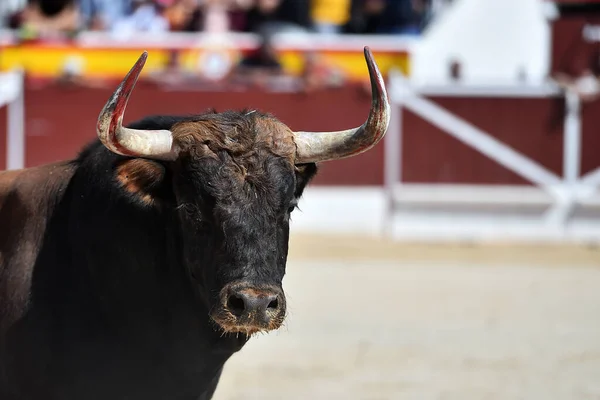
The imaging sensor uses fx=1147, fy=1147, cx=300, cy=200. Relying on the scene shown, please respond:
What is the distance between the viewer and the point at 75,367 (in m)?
3.32

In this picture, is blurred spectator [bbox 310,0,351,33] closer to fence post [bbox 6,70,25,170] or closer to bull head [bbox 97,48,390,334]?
fence post [bbox 6,70,25,170]

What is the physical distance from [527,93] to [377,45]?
1.72 metres

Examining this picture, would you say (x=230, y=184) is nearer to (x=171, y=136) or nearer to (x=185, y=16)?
(x=171, y=136)

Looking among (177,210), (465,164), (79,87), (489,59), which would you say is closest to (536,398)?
(177,210)

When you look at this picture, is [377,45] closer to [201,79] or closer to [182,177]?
[201,79]

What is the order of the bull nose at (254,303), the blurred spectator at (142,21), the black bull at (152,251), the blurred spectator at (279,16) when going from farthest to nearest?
the blurred spectator at (279,16) < the blurred spectator at (142,21) < the black bull at (152,251) < the bull nose at (254,303)

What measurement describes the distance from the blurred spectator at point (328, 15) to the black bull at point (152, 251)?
31.2ft

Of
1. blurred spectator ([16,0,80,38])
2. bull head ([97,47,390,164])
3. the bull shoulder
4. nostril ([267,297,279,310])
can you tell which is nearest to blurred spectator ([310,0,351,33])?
blurred spectator ([16,0,80,38])

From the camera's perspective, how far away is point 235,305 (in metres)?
3.09

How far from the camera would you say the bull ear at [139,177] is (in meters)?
3.32

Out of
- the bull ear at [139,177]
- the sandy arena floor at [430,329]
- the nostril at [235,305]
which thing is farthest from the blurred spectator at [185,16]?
the nostril at [235,305]

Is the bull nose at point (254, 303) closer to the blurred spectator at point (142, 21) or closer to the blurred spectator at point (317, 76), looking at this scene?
the blurred spectator at point (317, 76)

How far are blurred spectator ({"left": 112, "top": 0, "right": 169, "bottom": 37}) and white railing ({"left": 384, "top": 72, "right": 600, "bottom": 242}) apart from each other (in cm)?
278

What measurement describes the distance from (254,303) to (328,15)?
10.1 m
